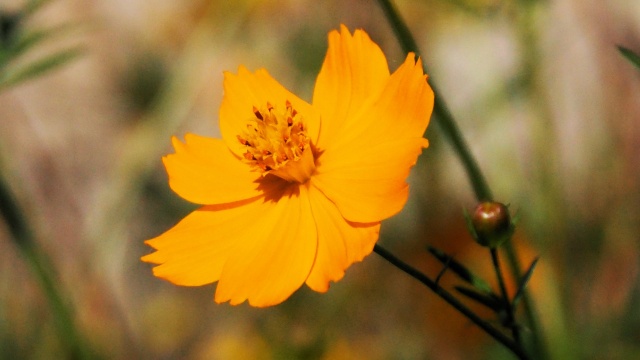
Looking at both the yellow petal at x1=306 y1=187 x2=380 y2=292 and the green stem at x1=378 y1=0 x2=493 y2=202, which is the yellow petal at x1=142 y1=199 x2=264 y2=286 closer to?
the yellow petal at x1=306 y1=187 x2=380 y2=292

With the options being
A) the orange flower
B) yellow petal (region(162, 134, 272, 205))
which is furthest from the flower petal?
yellow petal (region(162, 134, 272, 205))

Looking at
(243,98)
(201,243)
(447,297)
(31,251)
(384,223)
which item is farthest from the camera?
(384,223)

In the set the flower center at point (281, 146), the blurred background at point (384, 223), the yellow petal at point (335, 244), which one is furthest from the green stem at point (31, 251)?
the yellow petal at point (335, 244)

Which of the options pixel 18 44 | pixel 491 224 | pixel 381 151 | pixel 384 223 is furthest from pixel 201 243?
pixel 384 223

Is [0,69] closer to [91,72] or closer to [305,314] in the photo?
[305,314]

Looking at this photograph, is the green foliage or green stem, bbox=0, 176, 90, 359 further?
green stem, bbox=0, 176, 90, 359

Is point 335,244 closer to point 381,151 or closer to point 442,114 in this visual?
point 381,151

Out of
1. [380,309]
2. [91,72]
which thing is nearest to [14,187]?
[91,72]
